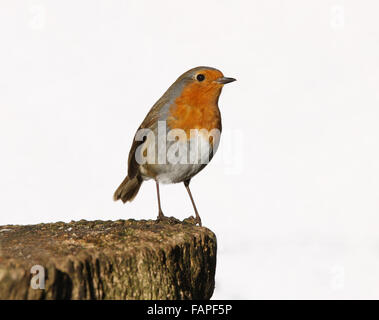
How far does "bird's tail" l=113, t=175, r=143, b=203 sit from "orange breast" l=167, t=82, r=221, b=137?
3.08ft

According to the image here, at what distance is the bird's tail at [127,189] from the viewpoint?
201 inches

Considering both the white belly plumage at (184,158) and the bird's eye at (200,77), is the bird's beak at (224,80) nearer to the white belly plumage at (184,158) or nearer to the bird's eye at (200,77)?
the bird's eye at (200,77)

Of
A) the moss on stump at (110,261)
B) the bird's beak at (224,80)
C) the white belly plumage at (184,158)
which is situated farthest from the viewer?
the bird's beak at (224,80)

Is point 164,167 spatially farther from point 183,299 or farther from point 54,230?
point 183,299

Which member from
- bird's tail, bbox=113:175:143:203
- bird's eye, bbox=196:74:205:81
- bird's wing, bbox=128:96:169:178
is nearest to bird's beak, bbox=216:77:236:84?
bird's eye, bbox=196:74:205:81

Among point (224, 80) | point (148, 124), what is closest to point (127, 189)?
point (148, 124)

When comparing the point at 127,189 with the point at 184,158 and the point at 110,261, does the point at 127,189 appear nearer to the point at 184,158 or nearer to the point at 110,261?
the point at 184,158

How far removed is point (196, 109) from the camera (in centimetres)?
438

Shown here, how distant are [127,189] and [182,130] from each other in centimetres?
111

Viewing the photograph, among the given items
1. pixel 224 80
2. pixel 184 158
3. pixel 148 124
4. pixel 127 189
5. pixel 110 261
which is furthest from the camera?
pixel 127 189

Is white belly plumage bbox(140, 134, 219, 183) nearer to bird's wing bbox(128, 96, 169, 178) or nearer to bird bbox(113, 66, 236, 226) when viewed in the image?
bird bbox(113, 66, 236, 226)

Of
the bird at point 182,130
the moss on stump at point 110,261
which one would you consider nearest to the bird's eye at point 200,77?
the bird at point 182,130
